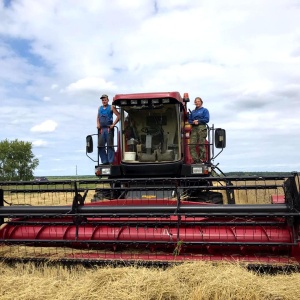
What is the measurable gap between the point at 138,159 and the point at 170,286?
3663 mm

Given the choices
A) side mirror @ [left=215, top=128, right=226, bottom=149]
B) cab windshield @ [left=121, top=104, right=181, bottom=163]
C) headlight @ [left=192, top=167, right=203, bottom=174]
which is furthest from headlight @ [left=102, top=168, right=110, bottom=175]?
side mirror @ [left=215, top=128, right=226, bottom=149]

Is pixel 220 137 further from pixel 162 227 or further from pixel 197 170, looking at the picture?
pixel 162 227

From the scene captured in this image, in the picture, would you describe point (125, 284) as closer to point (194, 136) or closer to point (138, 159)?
point (138, 159)

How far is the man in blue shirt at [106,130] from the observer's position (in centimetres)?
684

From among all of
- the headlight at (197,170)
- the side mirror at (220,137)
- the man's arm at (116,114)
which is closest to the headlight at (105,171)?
the man's arm at (116,114)

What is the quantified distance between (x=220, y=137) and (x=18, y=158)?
2241 inches

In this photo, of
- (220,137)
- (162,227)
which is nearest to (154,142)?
(220,137)

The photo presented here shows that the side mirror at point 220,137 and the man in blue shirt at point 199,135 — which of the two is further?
the man in blue shirt at point 199,135

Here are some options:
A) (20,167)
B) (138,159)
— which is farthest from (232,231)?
(20,167)

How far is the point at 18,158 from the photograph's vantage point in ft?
194

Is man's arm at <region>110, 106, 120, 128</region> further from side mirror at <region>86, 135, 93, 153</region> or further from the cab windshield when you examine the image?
side mirror at <region>86, 135, 93, 153</region>

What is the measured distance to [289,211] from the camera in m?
3.94

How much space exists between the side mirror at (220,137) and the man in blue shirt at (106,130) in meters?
1.77

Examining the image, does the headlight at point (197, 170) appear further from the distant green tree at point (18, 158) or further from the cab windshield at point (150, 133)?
the distant green tree at point (18, 158)
